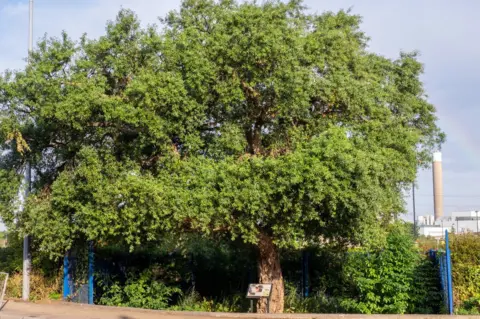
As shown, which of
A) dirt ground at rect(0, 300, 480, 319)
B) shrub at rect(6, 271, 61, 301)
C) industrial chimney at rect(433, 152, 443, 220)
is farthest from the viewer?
industrial chimney at rect(433, 152, 443, 220)

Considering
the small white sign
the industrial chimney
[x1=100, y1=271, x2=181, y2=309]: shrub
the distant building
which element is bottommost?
[x1=100, y1=271, x2=181, y2=309]: shrub

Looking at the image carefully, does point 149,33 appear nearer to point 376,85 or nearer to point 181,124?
point 181,124

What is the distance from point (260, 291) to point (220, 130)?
159 inches

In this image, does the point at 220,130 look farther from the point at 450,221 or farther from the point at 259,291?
the point at 450,221

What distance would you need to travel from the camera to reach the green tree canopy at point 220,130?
1245 cm

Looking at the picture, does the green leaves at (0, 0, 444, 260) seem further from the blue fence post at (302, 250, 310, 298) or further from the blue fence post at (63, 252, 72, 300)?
the blue fence post at (302, 250, 310, 298)

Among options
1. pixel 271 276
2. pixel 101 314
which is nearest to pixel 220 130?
pixel 271 276

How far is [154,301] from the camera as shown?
51.1 ft

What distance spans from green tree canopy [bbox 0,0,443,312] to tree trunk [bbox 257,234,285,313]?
4 cm

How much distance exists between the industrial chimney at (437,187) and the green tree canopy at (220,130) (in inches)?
2132

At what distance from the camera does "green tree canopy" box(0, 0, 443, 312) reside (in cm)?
1245

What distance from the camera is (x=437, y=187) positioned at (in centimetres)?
6812

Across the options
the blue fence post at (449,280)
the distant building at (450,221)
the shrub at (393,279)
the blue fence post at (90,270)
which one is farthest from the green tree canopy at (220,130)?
the distant building at (450,221)

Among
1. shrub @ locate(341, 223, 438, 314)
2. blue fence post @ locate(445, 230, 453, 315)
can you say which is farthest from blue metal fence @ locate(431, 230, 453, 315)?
shrub @ locate(341, 223, 438, 314)
